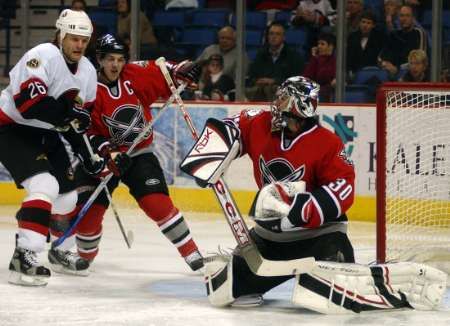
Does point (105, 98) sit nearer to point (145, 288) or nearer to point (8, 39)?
point (145, 288)

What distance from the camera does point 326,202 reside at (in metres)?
4.56

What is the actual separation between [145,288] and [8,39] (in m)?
4.37

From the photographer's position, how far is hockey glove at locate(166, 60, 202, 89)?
5.73 metres

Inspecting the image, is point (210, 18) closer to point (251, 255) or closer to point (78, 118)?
point (78, 118)

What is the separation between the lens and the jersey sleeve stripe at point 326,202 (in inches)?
179

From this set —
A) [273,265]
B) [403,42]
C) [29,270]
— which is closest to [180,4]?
[403,42]

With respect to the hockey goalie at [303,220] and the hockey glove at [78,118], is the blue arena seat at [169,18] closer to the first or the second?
the hockey glove at [78,118]

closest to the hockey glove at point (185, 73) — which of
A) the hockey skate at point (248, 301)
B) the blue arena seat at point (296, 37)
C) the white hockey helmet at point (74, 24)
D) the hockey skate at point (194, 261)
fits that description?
the white hockey helmet at point (74, 24)

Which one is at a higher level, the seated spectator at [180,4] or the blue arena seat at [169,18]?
the seated spectator at [180,4]

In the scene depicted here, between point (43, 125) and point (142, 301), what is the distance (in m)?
0.88

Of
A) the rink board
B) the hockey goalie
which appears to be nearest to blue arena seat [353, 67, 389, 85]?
the rink board

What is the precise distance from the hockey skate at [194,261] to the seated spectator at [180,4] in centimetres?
372

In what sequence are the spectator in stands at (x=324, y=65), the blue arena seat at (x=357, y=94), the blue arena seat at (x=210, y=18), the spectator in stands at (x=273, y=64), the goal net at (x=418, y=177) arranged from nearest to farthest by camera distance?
the goal net at (x=418, y=177), the blue arena seat at (x=357, y=94), the spectator in stands at (x=324, y=65), the spectator in stands at (x=273, y=64), the blue arena seat at (x=210, y=18)

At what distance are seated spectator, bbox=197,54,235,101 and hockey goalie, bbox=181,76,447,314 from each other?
12.2ft
